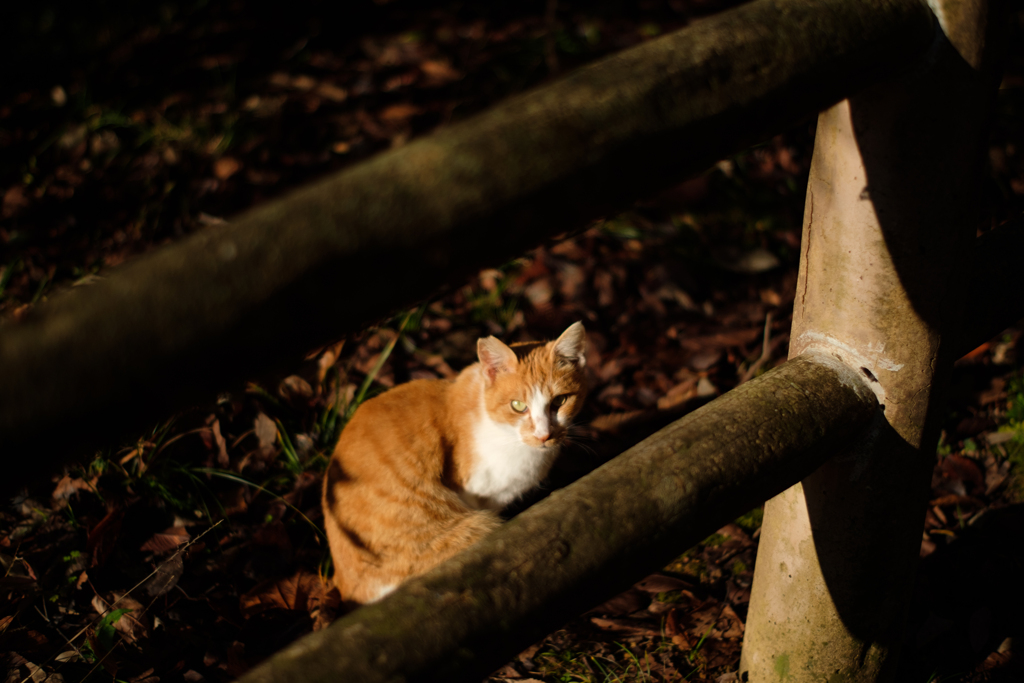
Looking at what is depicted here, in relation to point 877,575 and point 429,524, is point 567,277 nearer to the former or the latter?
point 429,524

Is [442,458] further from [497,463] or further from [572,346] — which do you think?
[572,346]

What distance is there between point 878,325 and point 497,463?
1.39 m

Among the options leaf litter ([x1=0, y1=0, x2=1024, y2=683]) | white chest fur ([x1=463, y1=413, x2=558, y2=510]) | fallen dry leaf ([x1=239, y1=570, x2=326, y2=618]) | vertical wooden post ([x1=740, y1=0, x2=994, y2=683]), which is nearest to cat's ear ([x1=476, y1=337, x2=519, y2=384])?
white chest fur ([x1=463, y1=413, x2=558, y2=510])

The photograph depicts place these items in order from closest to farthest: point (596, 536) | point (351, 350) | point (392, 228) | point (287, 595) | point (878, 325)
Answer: point (392, 228)
point (596, 536)
point (878, 325)
point (287, 595)
point (351, 350)

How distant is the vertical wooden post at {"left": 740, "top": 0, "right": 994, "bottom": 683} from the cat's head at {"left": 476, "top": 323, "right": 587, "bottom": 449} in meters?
0.87

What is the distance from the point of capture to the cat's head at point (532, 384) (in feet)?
7.59

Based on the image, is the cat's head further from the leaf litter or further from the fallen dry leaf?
the fallen dry leaf

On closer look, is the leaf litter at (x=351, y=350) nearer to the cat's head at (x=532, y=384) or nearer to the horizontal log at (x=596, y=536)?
the cat's head at (x=532, y=384)

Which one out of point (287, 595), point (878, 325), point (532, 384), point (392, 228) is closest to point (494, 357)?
point (532, 384)

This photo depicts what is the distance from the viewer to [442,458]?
2293 millimetres

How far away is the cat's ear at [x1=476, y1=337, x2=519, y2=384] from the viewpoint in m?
2.30

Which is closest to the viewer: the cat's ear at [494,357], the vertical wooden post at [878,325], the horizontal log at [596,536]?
the horizontal log at [596,536]

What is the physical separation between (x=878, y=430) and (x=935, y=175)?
0.51m

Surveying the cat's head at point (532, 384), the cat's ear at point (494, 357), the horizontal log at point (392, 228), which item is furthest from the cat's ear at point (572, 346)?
the horizontal log at point (392, 228)
